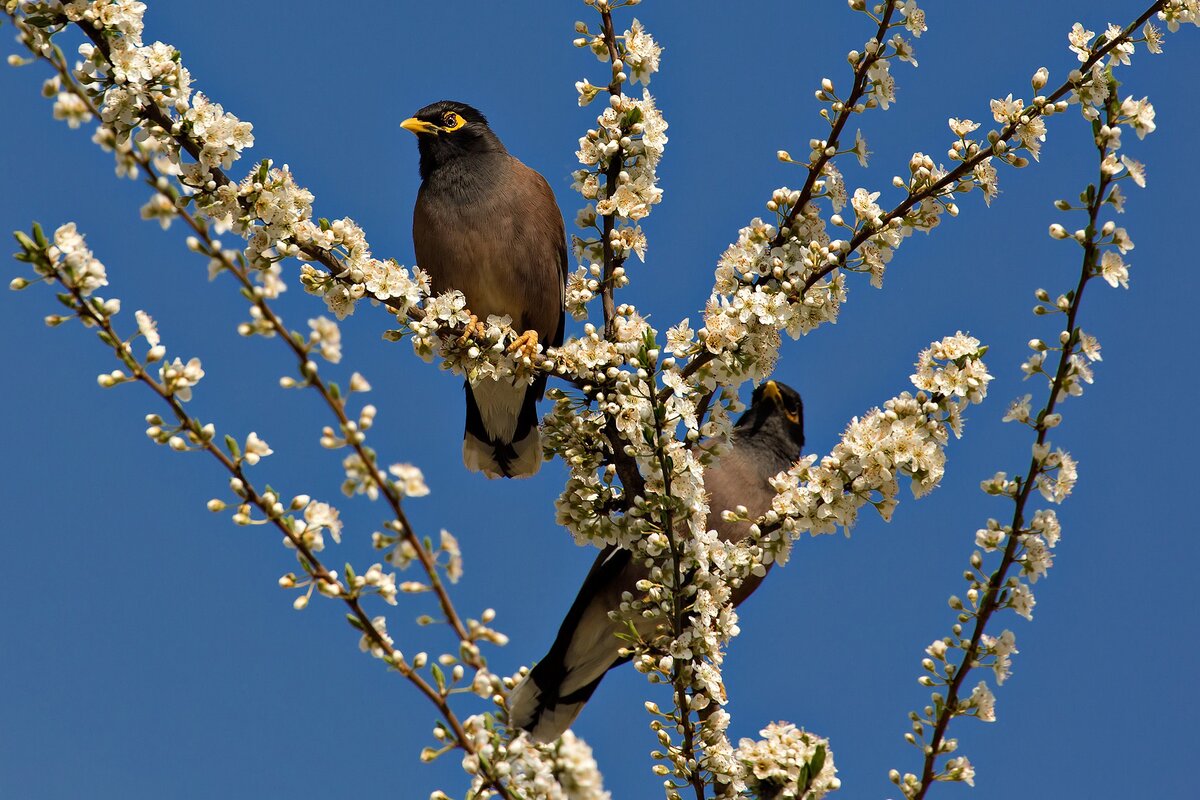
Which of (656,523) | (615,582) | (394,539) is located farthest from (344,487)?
(615,582)

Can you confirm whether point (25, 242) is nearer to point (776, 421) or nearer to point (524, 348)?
point (524, 348)

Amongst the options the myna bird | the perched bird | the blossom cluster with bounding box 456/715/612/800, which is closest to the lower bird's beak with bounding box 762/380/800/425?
the myna bird

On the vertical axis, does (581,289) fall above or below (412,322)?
above

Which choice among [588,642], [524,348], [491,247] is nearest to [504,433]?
[491,247]

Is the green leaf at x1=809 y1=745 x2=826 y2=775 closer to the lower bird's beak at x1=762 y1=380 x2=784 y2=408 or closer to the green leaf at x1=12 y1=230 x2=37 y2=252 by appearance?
the green leaf at x1=12 y1=230 x2=37 y2=252

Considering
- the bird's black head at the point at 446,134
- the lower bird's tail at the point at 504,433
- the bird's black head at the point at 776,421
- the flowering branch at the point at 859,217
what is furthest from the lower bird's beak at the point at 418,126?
the flowering branch at the point at 859,217

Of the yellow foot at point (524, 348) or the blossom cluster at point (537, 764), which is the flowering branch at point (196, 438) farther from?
the yellow foot at point (524, 348)

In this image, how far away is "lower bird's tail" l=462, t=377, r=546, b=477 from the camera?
5.11 meters

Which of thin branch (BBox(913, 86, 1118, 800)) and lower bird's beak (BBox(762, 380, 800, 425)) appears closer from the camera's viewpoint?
thin branch (BBox(913, 86, 1118, 800))

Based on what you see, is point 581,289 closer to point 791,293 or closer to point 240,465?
point 791,293

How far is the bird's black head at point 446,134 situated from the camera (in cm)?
526

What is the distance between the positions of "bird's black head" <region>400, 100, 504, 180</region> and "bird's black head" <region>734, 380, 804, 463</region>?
164 centimetres

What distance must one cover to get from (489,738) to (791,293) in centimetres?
153

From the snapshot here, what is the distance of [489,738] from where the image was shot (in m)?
2.14
